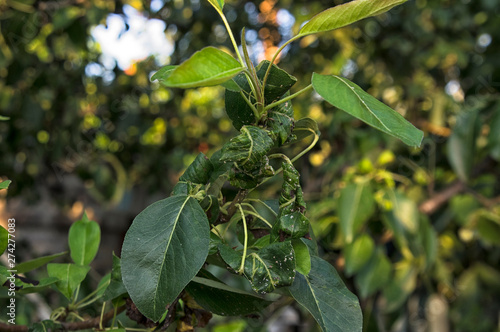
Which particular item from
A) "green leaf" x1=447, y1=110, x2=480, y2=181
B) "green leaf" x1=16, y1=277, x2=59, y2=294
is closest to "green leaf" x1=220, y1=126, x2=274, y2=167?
"green leaf" x1=16, y1=277, x2=59, y2=294

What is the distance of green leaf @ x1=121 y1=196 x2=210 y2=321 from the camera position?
12.2 inches

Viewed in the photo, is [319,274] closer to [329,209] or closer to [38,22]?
[329,209]

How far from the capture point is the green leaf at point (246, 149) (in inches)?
12.8

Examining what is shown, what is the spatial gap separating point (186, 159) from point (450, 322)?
139 cm

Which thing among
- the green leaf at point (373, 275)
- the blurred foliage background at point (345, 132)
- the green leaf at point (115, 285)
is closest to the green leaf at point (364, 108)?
the green leaf at point (115, 285)

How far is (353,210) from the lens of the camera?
0.94 m

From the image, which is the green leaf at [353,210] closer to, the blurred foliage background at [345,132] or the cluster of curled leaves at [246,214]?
the blurred foliage background at [345,132]

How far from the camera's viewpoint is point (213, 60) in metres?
0.30

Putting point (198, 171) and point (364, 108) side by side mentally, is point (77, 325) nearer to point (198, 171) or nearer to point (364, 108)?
point (198, 171)

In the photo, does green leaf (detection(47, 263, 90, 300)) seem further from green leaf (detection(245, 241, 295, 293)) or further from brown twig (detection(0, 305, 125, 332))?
green leaf (detection(245, 241, 295, 293))

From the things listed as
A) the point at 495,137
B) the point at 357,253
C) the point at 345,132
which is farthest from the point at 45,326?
the point at 345,132

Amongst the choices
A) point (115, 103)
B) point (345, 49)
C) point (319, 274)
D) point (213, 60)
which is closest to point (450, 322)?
point (345, 49)

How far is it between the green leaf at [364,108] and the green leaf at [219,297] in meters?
0.17

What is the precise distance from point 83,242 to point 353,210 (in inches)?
22.2
